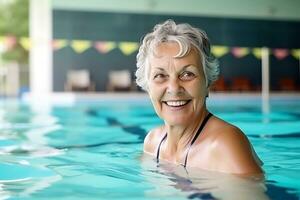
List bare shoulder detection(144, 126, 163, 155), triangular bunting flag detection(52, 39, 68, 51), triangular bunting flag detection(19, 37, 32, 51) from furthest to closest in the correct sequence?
1. triangular bunting flag detection(52, 39, 68, 51)
2. triangular bunting flag detection(19, 37, 32, 51)
3. bare shoulder detection(144, 126, 163, 155)

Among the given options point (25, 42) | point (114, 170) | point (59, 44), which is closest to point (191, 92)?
point (114, 170)

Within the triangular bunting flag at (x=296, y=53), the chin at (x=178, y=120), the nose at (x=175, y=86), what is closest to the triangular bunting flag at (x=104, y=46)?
the triangular bunting flag at (x=296, y=53)

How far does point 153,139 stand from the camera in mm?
3236

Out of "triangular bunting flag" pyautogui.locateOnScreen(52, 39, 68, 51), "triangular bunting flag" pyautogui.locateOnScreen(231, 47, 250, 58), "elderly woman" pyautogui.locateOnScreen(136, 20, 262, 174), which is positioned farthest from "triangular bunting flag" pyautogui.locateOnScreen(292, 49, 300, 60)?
"elderly woman" pyautogui.locateOnScreen(136, 20, 262, 174)

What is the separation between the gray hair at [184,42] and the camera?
2.34m

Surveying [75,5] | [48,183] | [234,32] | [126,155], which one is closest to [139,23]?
[75,5]

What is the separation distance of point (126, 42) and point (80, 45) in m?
1.57

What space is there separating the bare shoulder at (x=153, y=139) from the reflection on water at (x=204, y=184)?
9.3 inches

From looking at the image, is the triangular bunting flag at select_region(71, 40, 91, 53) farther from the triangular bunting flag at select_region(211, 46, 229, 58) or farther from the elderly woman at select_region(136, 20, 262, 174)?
the elderly woman at select_region(136, 20, 262, 174)

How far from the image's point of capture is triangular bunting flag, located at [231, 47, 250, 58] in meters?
17.7

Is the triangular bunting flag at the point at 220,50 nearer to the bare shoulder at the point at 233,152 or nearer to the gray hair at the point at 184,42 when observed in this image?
the gray hair at the point at 184,42

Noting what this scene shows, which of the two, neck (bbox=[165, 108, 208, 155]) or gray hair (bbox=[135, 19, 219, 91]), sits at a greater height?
gray hair (bbox=[135, 19, 219, 91])

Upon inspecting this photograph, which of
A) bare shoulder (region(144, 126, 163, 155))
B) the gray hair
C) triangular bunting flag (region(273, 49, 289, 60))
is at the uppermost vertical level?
triangular bunting flag (region(273, 49, 289, 60))

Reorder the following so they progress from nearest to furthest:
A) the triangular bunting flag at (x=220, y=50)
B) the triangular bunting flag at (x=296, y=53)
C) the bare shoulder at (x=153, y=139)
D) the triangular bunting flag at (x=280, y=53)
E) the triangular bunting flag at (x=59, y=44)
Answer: the bare shoulder at (x=153, y=139), the triangular bunting flag at (x=59, y=44), the triangular bunting flag at (x=220, y=50), the triangular bunting flag at (x=280, y=53), the triangular bunting flag at (x=296, y=53)
